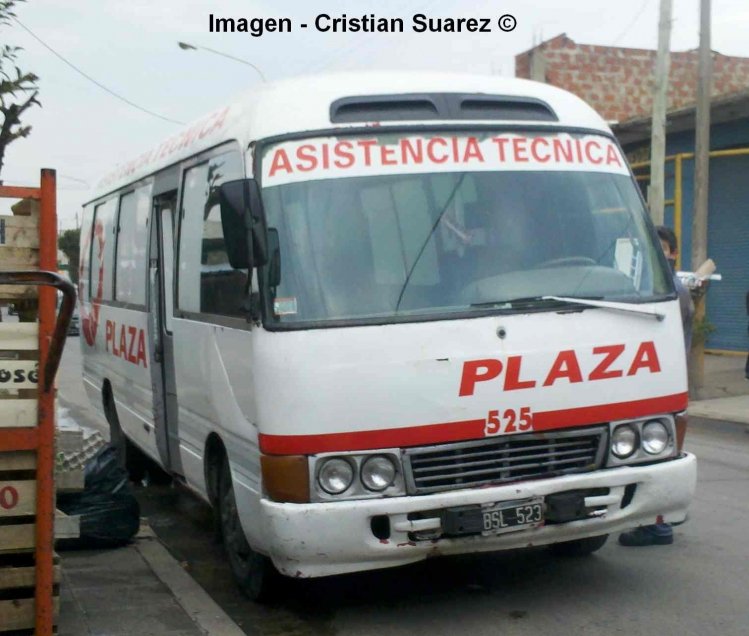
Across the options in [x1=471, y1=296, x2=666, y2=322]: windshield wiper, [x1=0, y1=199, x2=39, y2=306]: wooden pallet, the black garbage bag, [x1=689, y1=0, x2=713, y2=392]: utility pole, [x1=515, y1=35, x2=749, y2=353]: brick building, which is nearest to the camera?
[x1=0, y1=199, x2=39, y2=306]: wooden pallet

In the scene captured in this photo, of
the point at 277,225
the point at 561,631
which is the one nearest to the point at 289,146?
the point at 277,225

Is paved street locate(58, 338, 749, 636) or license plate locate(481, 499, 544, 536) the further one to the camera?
paved street locate(58, 338, 749, 636)

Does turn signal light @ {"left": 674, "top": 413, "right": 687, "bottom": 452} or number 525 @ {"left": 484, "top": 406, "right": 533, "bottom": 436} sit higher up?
number 525 @ {"left": 484, "top": 406, "right": 533, "bottom": 436}

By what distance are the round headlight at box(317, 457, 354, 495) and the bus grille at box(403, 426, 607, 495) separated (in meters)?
0.27

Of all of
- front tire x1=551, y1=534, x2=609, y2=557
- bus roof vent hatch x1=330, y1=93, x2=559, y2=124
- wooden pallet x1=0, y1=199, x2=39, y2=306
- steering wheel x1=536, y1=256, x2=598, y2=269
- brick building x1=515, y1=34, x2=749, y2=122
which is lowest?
front tire x1=551, y1=534, x2=609, y2=557

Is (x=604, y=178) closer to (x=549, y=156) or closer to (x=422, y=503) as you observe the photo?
(x=549, y=156)

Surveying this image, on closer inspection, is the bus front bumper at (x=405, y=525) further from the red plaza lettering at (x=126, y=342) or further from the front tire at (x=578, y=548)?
the red plaza lettering at (x=126, y=342)

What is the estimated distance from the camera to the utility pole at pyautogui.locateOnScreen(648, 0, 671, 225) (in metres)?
15.6

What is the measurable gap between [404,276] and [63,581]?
2.55 meters

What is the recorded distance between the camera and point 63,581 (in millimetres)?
6086

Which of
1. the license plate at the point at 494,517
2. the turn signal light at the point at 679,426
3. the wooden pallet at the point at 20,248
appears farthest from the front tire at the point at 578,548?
the wooden pallet at the point at 20,248

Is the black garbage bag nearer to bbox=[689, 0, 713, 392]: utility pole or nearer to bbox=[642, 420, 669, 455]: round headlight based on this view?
bbox=[642, 420, 669, 455]: round headlight

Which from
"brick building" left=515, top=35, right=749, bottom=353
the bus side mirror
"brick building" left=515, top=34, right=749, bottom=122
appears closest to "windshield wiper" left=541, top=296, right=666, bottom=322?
the bus side mirror

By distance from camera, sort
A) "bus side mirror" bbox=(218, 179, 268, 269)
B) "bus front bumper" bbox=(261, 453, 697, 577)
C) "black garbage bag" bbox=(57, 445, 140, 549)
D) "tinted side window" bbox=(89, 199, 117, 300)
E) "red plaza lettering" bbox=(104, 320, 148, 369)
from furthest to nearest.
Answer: "tinted side window" bbox=(89, 199, 117, 300), "red plaza lettering" bbox=(104, 320, 148, 369), "black garbage bag" bbox=(57, 445, 140, 549), "bus side mirror" bbox=(218, 179, 268, 269), "bus front bumper" bbox=(261, 453, 697, 577)
